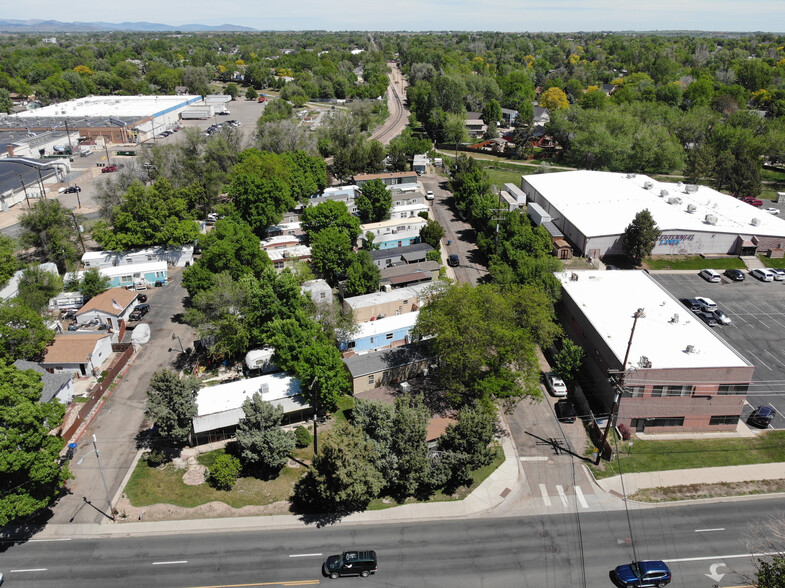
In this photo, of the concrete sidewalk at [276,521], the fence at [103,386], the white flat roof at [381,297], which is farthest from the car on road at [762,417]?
the fence at [103,386]

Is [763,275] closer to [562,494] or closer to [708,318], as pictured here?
[708,318]

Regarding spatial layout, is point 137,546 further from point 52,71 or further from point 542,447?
point 52,71

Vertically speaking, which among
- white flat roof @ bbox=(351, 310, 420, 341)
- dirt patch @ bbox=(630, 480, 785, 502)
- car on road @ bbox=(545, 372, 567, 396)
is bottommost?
dirt patch @ bbox=(630, 480, 785, 502)

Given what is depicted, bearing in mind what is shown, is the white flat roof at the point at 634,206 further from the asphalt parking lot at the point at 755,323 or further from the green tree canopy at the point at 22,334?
the green tree canopy at the point at 22,334

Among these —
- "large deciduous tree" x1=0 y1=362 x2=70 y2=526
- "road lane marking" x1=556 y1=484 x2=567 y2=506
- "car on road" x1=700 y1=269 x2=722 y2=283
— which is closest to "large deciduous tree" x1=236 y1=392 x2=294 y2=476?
"large deciduous tree" x1=0 y1=362 x2=70 y2=526

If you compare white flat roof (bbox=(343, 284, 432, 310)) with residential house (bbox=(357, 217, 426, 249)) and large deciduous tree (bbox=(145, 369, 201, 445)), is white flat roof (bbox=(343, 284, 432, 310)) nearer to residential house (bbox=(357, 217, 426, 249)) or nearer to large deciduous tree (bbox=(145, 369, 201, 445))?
residential house (bbox=(357, 217, 426, 249))

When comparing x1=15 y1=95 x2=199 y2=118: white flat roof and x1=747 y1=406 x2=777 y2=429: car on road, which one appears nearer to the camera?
x1=747 y1=406 x2=777 y2=429: car on road
